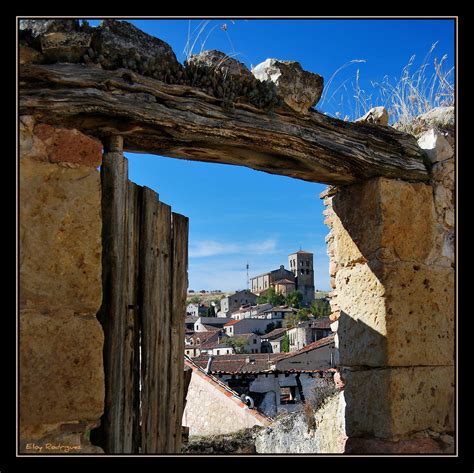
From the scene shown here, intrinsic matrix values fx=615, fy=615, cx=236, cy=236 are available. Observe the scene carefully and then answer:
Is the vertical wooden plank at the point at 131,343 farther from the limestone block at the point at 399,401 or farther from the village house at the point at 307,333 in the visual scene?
the village house at the point at 307,333

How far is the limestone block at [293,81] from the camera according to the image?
11.3 feet

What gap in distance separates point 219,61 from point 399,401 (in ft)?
7.16

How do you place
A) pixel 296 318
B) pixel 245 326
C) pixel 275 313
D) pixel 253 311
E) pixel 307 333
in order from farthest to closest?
pixel 253 311 < pixel 275 313 < pixel 296 318 < pixel 245 326 < pixel 307 333

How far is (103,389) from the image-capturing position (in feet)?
9.08

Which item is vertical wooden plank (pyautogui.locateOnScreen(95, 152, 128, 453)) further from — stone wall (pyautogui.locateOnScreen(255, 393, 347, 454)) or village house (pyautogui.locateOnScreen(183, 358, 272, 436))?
village house (pyautogui.locateOnScreen(183, 358, 272, 436))

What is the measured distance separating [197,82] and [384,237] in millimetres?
1467

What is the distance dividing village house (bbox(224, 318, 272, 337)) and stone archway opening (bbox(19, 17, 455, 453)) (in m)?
49.8

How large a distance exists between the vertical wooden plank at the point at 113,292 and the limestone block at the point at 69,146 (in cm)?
13

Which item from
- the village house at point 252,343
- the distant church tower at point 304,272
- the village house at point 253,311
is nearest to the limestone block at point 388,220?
the village house at point 252,343

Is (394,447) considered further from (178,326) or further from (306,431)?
(306,431)

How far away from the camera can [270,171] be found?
372 cm

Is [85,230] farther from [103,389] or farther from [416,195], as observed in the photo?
[416,195]

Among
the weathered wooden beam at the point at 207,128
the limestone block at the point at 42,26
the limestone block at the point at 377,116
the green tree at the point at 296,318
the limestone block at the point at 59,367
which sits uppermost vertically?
the limestone block at the point at 42,26

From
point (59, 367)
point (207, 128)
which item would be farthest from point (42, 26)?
point (59, 367)
